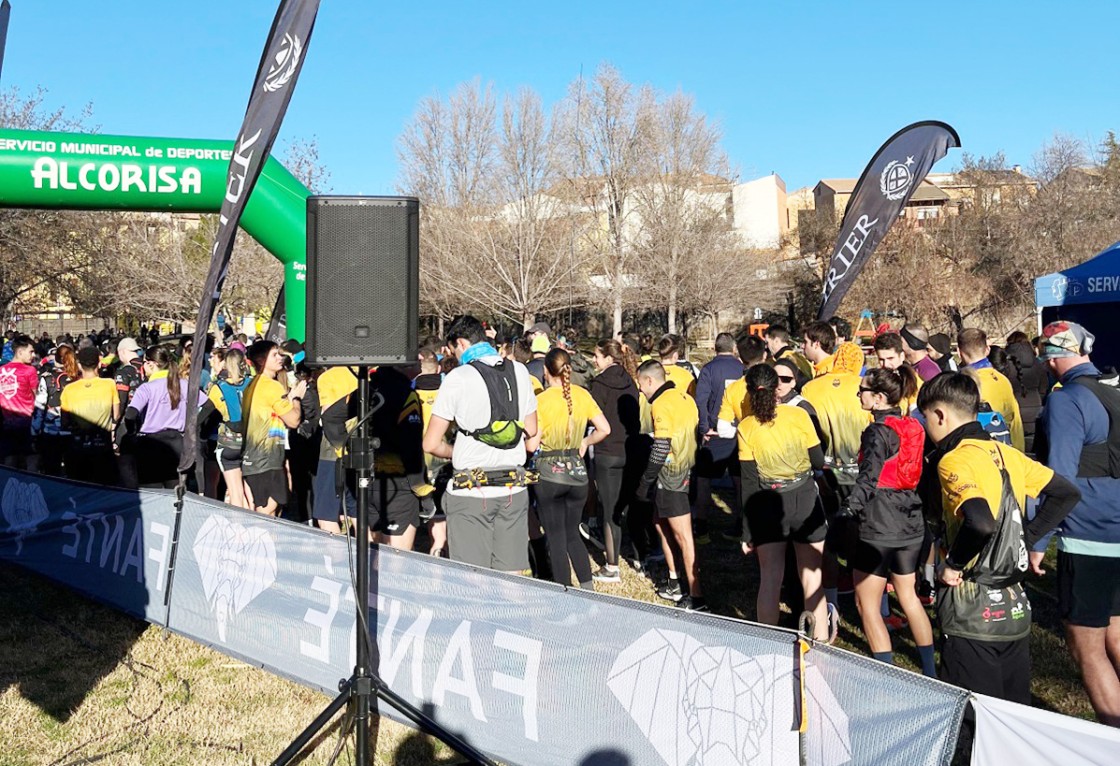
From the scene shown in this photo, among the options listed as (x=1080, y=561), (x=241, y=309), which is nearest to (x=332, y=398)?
(x=1080, y=561)

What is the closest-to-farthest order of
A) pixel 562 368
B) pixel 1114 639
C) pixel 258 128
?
1. pixel 1114 639
2. pixel 258 128
3. pixel 562 368

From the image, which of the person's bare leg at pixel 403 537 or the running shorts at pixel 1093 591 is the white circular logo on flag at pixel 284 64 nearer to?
the person's bare leg at pixel 403 537

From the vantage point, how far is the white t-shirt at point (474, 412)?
5.33 m

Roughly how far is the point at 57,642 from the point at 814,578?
4.74 metres

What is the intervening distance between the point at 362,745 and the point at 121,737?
151cm

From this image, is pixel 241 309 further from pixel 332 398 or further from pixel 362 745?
pixel 362 745

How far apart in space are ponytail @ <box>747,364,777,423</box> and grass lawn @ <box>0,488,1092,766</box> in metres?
1.63

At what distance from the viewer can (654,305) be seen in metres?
43.2

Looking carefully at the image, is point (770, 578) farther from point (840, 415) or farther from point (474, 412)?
point (474, 412)

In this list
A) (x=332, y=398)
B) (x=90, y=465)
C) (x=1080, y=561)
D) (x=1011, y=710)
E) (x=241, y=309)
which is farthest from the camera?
(x=241, y=309)

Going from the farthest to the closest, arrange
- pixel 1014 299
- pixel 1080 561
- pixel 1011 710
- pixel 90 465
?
pixel 1014 299
pixel 90 465
pixel 1080 561
pixel 1011 710

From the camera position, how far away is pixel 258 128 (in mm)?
5887

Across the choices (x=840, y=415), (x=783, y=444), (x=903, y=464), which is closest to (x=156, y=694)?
(x=783, y=444)

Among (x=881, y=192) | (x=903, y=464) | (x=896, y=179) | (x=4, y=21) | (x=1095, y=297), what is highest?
(x=4, y=21)
